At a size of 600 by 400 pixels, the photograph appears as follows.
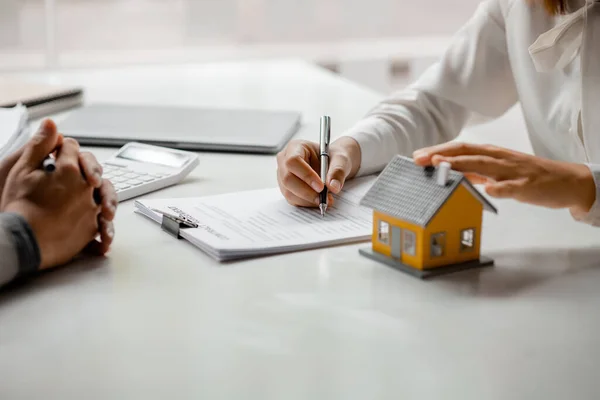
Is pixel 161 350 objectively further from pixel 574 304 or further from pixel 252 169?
pixel 252 169

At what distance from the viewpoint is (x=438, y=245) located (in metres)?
0.87

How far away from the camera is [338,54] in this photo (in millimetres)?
2865

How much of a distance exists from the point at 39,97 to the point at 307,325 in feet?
3.79

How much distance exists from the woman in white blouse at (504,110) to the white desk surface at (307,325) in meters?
0.09

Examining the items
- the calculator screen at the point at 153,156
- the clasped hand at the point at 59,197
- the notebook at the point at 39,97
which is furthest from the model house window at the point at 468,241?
the notebook at the point at 39,97

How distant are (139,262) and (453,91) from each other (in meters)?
0.71

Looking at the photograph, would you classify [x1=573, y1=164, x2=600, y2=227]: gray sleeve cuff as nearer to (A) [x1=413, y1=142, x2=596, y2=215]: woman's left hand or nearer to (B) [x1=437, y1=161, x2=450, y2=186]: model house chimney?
(A) [x1=413, y1=142, x2=596, y2=215]: woman's left hand

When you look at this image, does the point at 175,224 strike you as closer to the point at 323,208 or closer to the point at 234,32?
the point at 323,208

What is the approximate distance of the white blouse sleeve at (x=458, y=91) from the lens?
1367 mm

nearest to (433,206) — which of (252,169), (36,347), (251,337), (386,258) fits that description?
(386,258)

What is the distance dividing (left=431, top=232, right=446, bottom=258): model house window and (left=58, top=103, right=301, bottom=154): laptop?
1.97ft

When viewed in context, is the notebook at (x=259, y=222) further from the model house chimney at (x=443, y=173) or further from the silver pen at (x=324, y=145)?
the model house chimney at (x=443, y=173)

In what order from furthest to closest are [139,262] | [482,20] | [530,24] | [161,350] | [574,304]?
[482,20] < [530,24] < [139,262] < [574,304] < [161,350]

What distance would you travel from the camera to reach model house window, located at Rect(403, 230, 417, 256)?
868 millimetres
